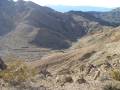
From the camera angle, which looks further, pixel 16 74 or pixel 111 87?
pixel 16 74

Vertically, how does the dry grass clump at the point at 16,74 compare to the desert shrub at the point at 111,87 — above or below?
below

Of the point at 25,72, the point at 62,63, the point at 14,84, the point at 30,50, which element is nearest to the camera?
the point at 14,84

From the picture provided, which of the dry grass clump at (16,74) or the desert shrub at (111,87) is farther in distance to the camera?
the dry grass clump at (16,74)

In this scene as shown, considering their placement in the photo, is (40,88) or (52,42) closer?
(40,88)

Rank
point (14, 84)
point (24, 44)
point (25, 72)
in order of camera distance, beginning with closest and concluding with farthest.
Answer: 1. point (14, 84)
2. point (25, 72)
3. point (24, 44)

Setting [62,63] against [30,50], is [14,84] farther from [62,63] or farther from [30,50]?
[30,50]

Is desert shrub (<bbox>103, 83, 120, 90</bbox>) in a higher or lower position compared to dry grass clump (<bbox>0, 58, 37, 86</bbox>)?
higher

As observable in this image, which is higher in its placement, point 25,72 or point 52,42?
point 25,72

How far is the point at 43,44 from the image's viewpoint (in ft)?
641

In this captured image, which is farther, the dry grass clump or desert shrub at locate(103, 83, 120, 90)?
the dry grass clump

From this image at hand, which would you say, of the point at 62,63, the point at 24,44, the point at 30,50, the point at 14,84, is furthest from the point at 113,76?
the point at 24,44

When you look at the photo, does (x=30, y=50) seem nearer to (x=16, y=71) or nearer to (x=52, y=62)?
(x=52, y=62)

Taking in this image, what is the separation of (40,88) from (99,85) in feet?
9.30

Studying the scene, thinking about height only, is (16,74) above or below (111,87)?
below
